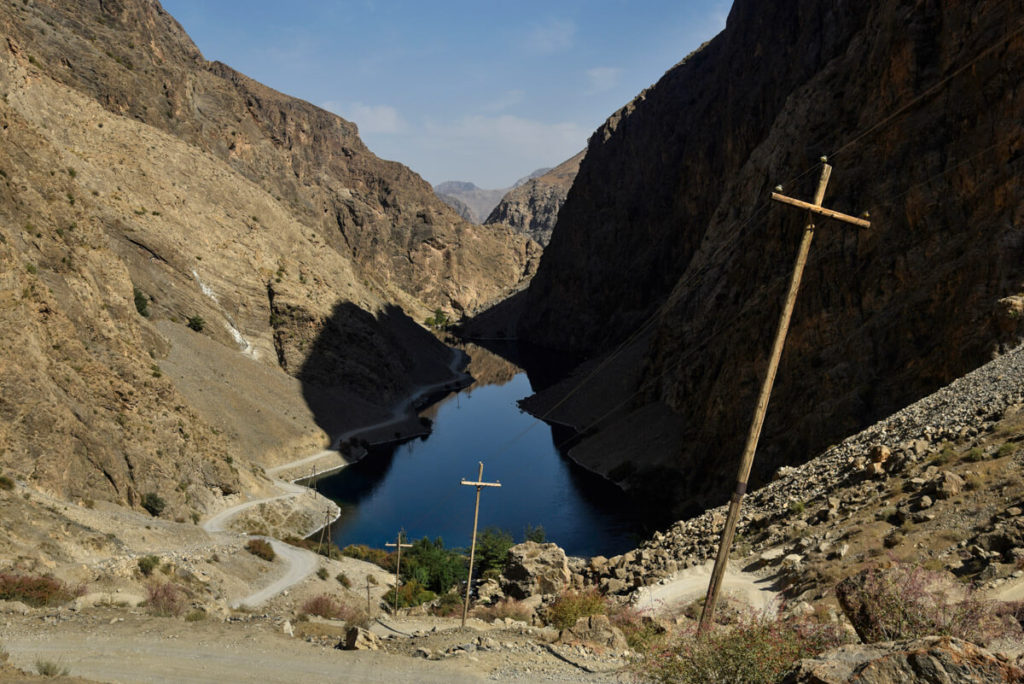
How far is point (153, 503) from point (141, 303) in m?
29.4

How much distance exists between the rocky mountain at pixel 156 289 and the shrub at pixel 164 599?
8641mm

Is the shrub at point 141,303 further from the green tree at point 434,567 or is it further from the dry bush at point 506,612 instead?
the dry bush at point 506,612

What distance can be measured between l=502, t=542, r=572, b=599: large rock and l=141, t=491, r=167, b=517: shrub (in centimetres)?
1949

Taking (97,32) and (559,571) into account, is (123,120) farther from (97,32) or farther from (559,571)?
(559,571)

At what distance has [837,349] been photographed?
40.2m

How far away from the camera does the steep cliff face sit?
Result: 33344mm

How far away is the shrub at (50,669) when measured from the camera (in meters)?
12.7

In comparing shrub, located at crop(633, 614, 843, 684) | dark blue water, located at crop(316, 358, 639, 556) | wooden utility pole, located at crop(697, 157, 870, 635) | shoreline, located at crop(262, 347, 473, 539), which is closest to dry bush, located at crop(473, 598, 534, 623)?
wooden utility pole, located at crop(697, 157, 870, 635)

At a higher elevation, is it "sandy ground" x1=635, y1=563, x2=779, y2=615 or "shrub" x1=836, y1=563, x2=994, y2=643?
"sandy ground" x1=635, y1=563, x2=779, y2=615

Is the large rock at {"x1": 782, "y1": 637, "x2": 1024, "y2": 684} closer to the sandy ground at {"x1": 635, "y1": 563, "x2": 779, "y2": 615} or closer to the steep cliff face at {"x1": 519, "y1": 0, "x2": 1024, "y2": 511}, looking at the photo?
the sandy ground at {"x1": 635, "y1": 563, "x2": 779, "y2": 615}

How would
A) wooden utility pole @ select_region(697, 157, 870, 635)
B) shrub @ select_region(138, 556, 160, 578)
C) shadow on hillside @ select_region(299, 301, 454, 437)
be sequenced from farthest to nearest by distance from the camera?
1. shadow on hillside @ select_region(299, 301, 454, 437)
2. shrub @ select_region(138, 556, 160, 578)
3. wooden utility pole @ select_region(697, 157, 870, 635)

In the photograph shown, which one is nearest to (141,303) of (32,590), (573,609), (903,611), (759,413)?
(32,590)

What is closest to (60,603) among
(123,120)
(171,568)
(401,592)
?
(171,568)

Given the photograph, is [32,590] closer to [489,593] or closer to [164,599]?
[164,599]
